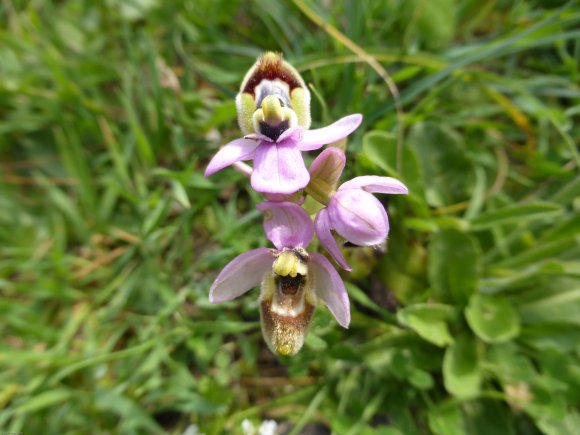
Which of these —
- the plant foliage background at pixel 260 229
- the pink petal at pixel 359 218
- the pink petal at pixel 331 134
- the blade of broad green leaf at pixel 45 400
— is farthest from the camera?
the blade of broad green leaf at pixel 45 400

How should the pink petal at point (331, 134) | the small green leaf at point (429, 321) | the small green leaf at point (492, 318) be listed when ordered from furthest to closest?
the small green leaf at point (492, 318) → the small green leaf at point (429, 321) → the pink petal at point (331, 134)

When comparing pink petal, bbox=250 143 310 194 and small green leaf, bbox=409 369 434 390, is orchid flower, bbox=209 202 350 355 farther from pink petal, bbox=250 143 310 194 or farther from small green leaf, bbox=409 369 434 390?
small green leaf, bbox=409 369 434 390

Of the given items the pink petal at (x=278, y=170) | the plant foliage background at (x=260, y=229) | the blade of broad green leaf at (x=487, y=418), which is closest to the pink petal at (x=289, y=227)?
the pink petal at (x=278, y=170)

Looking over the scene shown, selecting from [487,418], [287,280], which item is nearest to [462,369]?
[487,418]

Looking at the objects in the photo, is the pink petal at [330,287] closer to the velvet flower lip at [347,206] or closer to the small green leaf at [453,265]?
the velvet flower lip at [347,206]

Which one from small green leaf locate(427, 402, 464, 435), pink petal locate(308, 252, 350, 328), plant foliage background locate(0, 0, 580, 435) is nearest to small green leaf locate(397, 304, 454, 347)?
plant foliage background locate(0, 0, 580, 435)

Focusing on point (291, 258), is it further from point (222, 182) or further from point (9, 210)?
point (9, 210)
